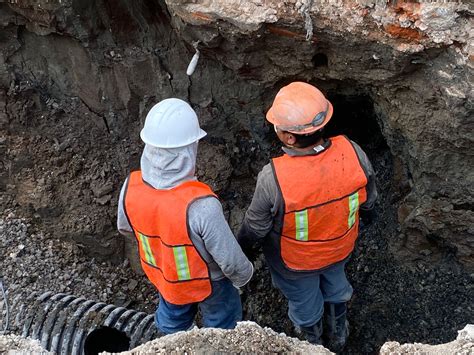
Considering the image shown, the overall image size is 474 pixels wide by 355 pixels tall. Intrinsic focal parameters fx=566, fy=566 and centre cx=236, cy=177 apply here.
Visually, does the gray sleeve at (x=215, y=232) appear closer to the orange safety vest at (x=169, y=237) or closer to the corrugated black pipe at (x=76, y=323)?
the orange safety vest at (x=169, y=237)

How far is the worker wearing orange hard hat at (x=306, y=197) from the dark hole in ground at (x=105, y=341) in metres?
0.98

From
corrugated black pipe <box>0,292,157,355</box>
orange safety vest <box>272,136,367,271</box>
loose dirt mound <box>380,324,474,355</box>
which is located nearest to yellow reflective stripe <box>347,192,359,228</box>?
orange safety vest <box>272,136,367,271</box>

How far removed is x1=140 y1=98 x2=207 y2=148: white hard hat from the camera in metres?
2.30

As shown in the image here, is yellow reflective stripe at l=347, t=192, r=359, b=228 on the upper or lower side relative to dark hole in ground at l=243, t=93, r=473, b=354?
upper

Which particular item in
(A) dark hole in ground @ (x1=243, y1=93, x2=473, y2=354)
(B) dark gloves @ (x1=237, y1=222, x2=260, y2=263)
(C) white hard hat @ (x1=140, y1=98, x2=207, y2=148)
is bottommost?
(A) dark hole in ground @ (x1=243, y1=93, x2=473, y2=354)

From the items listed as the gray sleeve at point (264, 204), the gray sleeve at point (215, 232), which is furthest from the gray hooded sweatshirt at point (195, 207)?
the gray sleeve at point (264, 204)

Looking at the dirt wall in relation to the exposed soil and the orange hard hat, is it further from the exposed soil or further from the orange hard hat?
the orange hard hat

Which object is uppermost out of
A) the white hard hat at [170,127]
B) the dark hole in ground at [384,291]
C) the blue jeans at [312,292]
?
the white hard hat at [170,127]

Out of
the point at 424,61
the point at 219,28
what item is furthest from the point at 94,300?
the point at 424,61

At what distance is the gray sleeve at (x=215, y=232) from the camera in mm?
2350

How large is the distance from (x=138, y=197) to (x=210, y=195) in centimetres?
33

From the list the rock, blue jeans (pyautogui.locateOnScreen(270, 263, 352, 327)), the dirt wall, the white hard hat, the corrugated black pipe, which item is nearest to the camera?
the white hard hat

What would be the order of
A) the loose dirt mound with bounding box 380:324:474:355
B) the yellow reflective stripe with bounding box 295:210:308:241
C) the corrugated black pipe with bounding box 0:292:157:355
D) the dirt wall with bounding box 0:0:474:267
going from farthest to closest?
the corrugated black pipe with bounding box 0:292:157:355
the dirt wall with bounding box 0:0:474:267
the yellow reflective stripe with bounding box 295:210:308:241
the loose dirt mound with bounding box 380:324:474:355

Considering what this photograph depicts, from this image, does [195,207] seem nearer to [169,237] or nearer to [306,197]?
[169,237]
